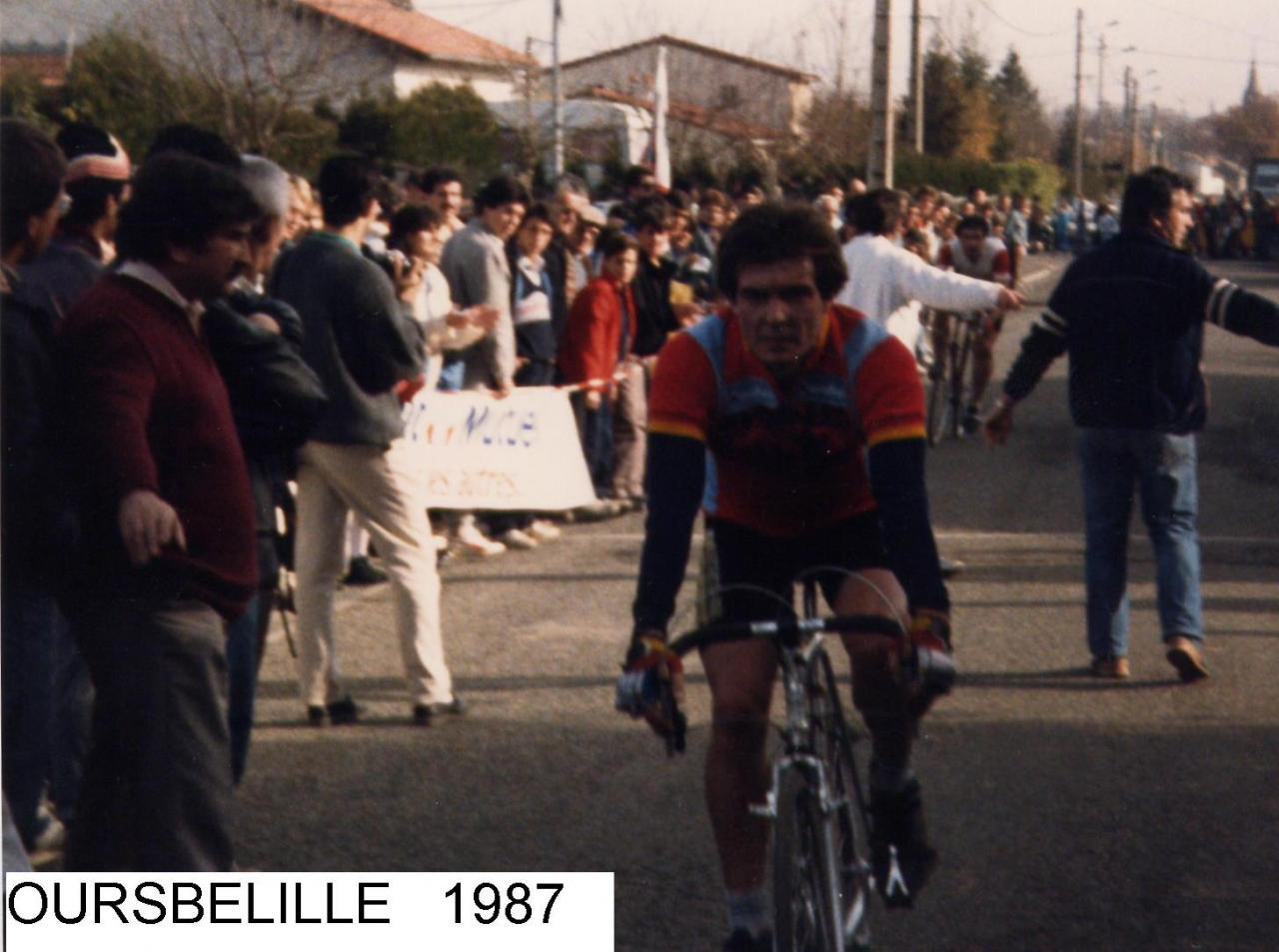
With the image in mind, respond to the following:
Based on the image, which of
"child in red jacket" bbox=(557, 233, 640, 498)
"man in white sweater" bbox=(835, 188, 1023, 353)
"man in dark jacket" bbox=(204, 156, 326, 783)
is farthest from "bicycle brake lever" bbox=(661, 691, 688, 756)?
"child in red jacket" bbox=(557, 233, 640, 498)

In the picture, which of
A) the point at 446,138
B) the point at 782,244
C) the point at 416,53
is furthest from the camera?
the point at 416,53

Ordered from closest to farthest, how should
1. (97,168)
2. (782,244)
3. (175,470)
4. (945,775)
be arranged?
(175,470)
(782,244)
(97,168)
(945,775)

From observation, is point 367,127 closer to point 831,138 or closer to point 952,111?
point 831,138

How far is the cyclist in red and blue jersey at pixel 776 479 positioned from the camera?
15.1 feet

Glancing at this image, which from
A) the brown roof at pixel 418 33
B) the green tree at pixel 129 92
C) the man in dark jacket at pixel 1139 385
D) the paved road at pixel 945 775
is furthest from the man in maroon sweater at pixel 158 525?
the brown roof at pixel 418 33

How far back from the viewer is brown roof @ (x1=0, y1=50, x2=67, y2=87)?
106 feet

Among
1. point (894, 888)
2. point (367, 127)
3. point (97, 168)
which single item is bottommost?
point (894, 888)

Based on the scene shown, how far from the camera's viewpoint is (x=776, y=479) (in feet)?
15.9

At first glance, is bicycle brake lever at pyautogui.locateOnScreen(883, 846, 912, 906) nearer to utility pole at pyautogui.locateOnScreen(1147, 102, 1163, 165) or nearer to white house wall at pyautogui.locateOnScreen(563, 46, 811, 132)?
white house wall at pyautogui.locateOnScreen(563, 46, 811, 132)

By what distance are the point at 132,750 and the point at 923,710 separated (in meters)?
1.68

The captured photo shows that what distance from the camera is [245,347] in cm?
534

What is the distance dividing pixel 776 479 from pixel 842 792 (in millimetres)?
706

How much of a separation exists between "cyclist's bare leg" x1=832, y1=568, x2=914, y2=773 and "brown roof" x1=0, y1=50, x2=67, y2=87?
2720cm

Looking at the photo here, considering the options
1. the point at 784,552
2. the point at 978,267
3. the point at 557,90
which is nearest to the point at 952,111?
the point at 557,90
